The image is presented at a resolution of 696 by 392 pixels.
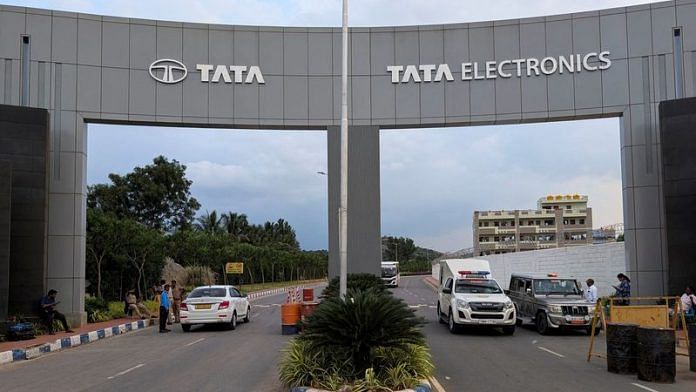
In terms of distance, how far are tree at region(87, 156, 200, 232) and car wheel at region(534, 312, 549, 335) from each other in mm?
46673

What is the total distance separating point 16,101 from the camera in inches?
884

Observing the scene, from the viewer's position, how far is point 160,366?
14.3 meters

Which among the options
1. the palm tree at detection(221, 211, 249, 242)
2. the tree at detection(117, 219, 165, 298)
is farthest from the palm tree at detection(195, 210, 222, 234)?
the tree at detection(117, 219, 165, 298)

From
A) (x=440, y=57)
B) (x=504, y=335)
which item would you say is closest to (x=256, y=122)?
(x=440, y=57)

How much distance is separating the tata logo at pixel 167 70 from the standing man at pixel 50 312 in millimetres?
8142

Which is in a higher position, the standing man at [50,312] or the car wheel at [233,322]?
the standing man at [50,312]

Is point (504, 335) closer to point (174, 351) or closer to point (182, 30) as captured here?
point (174, 351)

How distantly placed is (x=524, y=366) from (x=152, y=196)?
5295cm

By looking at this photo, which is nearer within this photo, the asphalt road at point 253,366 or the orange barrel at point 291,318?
the asphalt road at point 253,366

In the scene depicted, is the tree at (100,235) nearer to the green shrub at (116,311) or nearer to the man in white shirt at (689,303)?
the green shrub at (116,311)

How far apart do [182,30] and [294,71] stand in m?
4.26

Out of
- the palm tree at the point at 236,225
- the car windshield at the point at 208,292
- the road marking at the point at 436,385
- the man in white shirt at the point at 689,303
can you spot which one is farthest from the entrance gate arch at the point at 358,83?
the palm tree at the point at 236,225

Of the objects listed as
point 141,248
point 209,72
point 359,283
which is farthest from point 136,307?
point 359,283

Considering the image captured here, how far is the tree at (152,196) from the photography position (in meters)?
60.7
